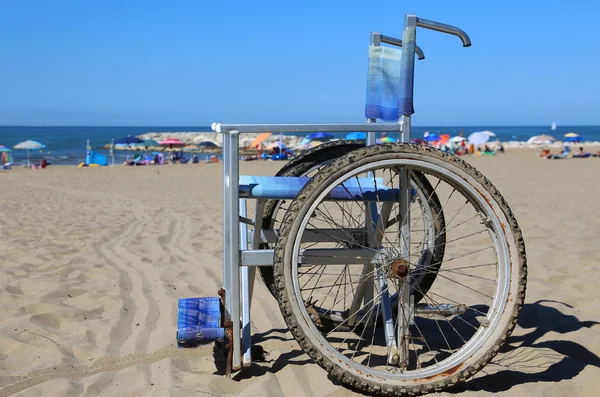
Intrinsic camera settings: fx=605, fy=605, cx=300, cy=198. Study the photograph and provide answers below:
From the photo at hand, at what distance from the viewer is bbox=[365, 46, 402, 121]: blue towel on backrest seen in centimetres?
312

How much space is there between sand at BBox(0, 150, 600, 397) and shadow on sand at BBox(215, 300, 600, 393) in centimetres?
1

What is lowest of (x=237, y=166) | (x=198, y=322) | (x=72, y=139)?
(x=72, y=139)

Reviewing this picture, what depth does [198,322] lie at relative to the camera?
10.3 feet

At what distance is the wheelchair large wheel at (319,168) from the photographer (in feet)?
11.0

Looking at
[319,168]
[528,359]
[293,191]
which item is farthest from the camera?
[319,168]

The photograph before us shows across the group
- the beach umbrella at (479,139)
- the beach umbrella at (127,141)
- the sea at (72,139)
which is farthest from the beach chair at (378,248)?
the beach umbrella at (479,139)

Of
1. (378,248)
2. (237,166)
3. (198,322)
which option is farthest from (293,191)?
(198,322)

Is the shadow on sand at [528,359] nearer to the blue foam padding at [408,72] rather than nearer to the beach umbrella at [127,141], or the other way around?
the blue foam padding at [408,72]

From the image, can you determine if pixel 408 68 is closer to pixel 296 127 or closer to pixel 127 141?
pixel 296 127

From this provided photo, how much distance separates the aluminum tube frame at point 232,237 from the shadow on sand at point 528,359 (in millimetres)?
296

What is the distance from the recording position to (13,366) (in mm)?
3150

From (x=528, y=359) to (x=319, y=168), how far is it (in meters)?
1.57

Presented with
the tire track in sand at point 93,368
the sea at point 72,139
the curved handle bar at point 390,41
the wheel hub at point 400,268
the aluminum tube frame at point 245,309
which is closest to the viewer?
the wheel hub at point 400,268

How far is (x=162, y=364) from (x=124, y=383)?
273 millimetres
